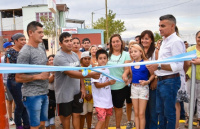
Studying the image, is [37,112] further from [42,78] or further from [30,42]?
[30,42]

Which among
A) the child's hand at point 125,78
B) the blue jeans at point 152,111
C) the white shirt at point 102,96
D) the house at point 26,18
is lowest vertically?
the blue jeans at point 152,111

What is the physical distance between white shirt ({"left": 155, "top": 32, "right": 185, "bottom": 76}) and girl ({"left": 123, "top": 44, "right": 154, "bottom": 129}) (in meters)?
0.40

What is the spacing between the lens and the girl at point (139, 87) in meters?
3.57

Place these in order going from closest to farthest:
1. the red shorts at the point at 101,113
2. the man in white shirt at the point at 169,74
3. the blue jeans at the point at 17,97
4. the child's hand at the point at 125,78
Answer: the man in white shirt at the point at 169,74
the red shorts at the point at 101,113
the child's hand at the point at 125,78
the blue jeans at the point at 17,97

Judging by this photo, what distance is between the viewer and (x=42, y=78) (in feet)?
9.52

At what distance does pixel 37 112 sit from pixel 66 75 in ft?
2.58

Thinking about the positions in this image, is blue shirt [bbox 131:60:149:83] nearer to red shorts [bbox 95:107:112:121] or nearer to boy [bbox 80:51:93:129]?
red shorts [bbox 95:107:112:121]

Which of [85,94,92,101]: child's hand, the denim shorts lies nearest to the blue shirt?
[85,94,92,101]: child's hand

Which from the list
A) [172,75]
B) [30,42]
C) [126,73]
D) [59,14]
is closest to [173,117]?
[172,75]

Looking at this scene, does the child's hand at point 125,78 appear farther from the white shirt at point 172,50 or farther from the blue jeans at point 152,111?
the white shirt at point 172,50

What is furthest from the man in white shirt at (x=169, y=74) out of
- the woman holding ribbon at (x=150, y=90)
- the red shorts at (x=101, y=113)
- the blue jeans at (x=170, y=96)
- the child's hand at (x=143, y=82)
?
the red shorts at (x=101, y=113)

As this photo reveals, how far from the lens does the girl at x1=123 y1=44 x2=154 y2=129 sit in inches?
140

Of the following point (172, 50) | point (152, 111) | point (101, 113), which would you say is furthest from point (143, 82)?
point (101, 113)

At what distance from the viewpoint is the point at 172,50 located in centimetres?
307
